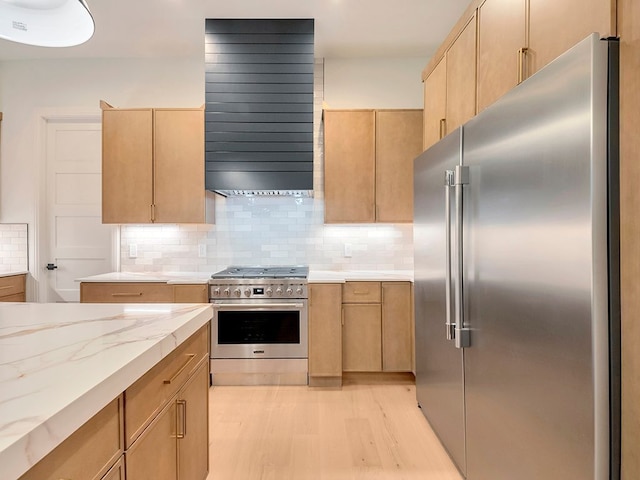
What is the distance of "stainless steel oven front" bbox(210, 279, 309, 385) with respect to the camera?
10.4 feet

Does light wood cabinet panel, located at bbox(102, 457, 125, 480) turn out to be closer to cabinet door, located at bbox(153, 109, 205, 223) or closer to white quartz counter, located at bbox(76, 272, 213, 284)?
white quartz counter, located at bbox(76, 272, 213, 284)

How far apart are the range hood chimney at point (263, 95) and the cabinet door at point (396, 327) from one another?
3.83 feet

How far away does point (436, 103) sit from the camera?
98.9 inches

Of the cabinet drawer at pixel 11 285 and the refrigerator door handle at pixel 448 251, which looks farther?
the cabinet drawer at pixel 11 285

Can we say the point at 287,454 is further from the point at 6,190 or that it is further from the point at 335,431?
the point at 6,190

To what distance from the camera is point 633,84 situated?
3.21 ft

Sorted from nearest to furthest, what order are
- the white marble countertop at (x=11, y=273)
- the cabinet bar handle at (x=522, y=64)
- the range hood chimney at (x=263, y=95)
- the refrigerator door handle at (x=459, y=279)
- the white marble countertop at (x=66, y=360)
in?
1. the white marble countertop at (x=66, y=360)
2. the cabinet bar handle at (x=522, y=64)
3. the refrigerator door handle at (x=459, y=279)
4. the range hood chimney at (x=263, y=95)
5. the white marble countertop at (x=11, y=273)

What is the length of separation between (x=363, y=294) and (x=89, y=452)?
8.31ft

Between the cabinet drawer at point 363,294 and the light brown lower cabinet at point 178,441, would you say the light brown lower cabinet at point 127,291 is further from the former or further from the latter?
the light brown lower cabinet at point 178,441

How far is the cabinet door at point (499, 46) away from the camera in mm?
1477

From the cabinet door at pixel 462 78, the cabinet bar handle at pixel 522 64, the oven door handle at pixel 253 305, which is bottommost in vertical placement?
the oven door handle at pixel 253 305

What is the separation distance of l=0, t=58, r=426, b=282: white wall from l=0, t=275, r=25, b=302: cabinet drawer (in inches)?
10.6

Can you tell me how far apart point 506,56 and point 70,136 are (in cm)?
405

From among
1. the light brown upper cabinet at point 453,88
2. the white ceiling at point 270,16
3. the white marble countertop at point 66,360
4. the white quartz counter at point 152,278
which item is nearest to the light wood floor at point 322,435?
the white quartz counter at point 152,278
